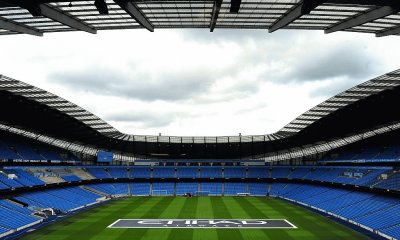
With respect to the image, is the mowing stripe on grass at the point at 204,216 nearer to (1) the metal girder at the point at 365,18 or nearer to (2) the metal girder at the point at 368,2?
(1) the metal girder at the point at 365,18

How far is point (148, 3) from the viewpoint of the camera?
18016 millimetres

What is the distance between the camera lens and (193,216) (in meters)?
48.3

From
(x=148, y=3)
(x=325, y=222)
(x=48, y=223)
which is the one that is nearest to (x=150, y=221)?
(x=48, y=223)

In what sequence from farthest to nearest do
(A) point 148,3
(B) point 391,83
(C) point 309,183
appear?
(C) point 309,183, (B) point 391,83, (A) point 148,3

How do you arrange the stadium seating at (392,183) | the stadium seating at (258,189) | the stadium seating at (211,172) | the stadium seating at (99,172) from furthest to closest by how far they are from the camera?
the stadium seating at (211,172) < the stadium seating at (99,172) < the stadium seating at (258,189) < the stadium seating at (392,183)

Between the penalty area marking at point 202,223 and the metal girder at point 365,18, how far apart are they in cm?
2698

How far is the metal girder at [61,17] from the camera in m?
17.2

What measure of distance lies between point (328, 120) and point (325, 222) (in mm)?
19435

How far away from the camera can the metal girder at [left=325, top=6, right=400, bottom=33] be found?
16.4 m

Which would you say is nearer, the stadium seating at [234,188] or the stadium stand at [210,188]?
the stadium stand at [210,188]

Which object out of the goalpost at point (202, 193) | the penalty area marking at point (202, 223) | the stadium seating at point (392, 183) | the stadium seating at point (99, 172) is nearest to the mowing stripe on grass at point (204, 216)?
the penalty area marking at point (202, 223)

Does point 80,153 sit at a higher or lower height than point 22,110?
lower

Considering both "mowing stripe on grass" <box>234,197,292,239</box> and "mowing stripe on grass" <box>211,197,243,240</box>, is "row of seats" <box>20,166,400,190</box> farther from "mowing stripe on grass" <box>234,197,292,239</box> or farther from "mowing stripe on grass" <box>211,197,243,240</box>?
"mowing stripe on grass" <box>211,197,243,240</box>

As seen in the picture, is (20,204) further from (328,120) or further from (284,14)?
(328,120)
